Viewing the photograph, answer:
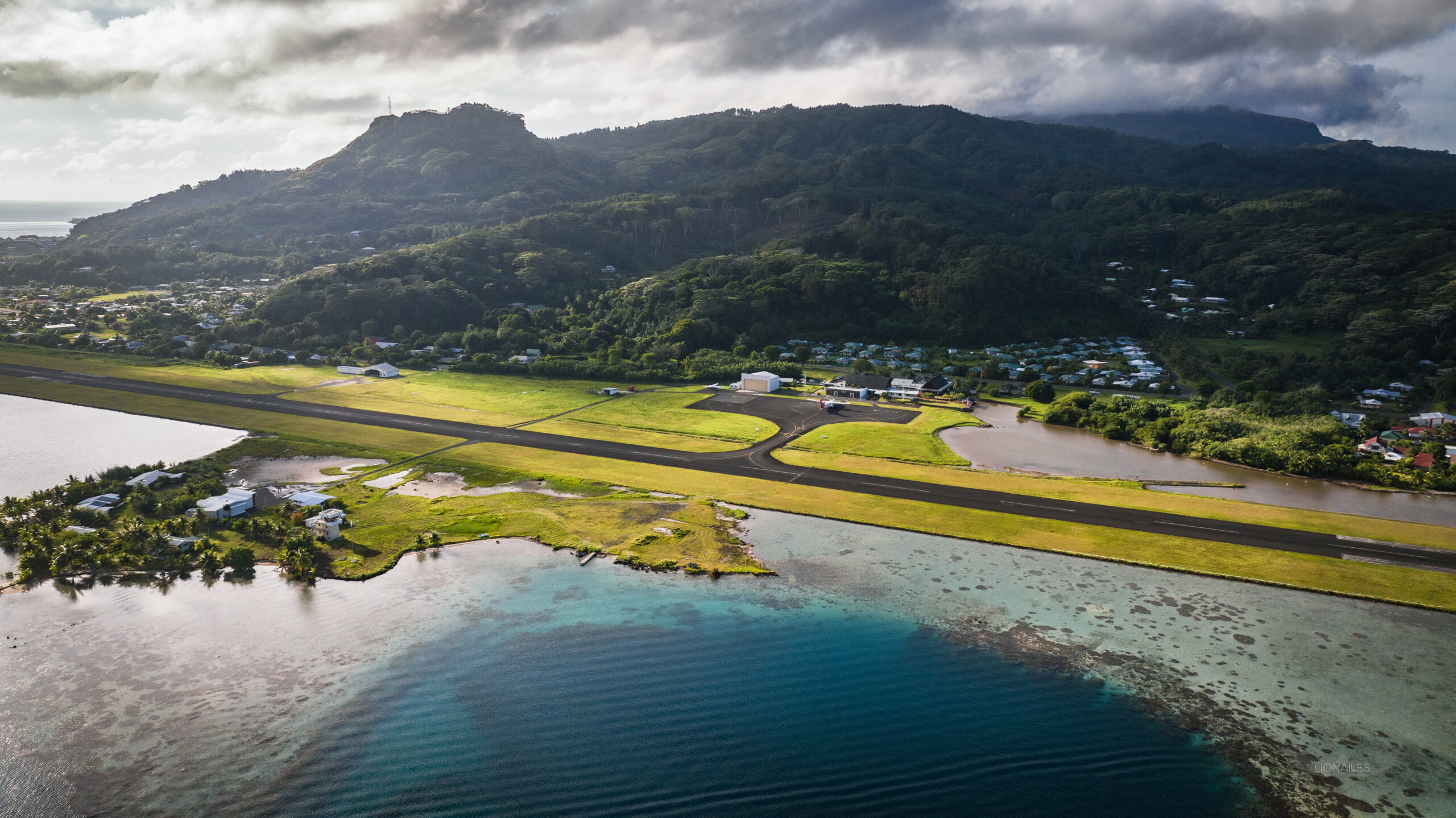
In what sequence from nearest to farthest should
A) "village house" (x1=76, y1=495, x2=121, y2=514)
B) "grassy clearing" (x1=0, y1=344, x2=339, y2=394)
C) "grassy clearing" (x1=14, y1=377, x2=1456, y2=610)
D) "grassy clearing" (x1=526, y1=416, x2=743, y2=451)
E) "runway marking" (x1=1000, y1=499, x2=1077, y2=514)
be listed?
1. "grassy clearing" (x1=14, y1=377, x2=1456, y2=610)
2. "village house" (x1=76, y1=495, x2=121, y2=514)
3. "runway marking" (x1=1000, y1=499, x2=1077, y2=514)
4. "grassy clearing" (x1=526, y1=416, x2=743, y2=451)
5. "grassy clearing" (x1=0, y1=344, x2=339, y2=394)

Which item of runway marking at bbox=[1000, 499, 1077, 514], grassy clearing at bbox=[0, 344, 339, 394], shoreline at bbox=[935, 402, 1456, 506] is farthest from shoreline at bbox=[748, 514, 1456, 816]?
grassy clearing at bbox=[0, 344, 339, 394]

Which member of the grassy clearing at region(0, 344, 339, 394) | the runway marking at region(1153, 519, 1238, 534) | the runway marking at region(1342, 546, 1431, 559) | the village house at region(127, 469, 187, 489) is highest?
the grassy clearing at region(0, 344, 339, 394)

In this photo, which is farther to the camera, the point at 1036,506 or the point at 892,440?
the point at 892,440

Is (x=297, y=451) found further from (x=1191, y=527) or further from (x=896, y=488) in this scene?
(x=1191, y=527)

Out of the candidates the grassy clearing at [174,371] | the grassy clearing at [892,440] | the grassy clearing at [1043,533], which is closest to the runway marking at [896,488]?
the grassy clearing at [1043,533]

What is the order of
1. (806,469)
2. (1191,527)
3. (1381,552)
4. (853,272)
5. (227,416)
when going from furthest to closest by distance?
(853,272), (227,416), (806,469), (1191,527), (1381,552)

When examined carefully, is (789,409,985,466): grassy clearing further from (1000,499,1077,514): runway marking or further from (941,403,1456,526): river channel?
(1000,499,1077,514): runway marking

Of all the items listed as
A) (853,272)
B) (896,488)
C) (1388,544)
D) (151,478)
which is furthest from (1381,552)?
(853,272)
